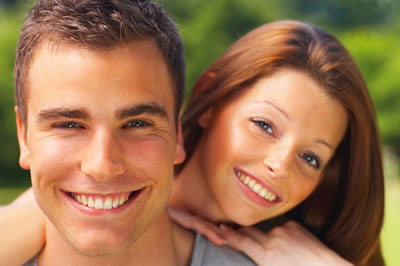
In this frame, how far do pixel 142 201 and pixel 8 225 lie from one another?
69cm

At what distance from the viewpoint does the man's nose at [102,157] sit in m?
1.77

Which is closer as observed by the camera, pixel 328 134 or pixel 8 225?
pixel 8 225

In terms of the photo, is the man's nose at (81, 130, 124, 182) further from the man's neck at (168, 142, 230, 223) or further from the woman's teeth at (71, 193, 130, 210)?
the man's neck at (168, 142, 230, 223)

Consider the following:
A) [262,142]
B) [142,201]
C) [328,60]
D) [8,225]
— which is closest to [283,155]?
[262,142]

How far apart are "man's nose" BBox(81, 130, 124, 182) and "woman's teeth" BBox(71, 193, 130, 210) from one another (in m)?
0.12

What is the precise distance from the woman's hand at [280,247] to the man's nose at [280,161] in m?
0.43

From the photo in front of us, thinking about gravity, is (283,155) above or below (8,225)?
above

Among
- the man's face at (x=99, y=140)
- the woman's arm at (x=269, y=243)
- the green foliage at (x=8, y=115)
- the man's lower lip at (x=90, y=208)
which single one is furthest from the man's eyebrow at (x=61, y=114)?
the green foliage at (x=8, y=115)

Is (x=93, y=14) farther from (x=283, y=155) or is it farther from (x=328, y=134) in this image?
(x=328, y=134)

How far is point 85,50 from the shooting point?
181 cm

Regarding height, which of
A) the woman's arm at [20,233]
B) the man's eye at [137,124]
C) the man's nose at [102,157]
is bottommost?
the woman's arm at [20,233]

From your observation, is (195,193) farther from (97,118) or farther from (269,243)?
(97,118)

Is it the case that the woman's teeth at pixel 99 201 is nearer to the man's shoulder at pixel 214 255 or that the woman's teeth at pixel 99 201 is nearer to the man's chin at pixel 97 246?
the man's chin at pixel 97 246

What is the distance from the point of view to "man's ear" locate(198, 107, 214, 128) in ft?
9.38
